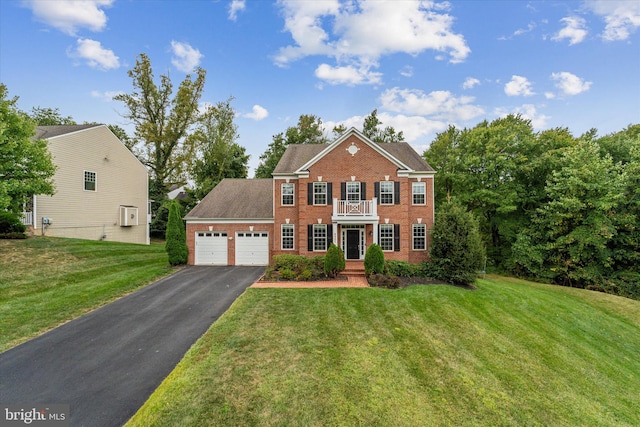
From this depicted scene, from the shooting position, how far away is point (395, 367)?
6621 mm

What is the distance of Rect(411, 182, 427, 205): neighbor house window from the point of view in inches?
665

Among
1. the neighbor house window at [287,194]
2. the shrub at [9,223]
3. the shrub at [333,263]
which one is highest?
the neighbor house window at [287,194]

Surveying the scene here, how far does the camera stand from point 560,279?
19.4m

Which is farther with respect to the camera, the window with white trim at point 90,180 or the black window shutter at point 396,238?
the window with white trim at point 90,180

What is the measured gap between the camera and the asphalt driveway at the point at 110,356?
5230mm

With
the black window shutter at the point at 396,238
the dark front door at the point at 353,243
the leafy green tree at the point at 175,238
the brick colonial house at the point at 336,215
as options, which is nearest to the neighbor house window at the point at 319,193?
the brick colonial house at the point at 336,215

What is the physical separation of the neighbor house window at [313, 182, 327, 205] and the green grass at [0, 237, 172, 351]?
31.1 ft

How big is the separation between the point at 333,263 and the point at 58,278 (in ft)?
41.9

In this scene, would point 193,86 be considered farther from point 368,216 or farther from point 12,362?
point 12,362

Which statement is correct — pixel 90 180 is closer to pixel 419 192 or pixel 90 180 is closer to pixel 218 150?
pixel 218 150

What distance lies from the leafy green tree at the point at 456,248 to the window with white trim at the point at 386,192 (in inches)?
120

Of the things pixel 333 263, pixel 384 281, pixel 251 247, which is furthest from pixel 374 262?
pixel 251 247

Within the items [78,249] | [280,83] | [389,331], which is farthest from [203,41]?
[389,331]

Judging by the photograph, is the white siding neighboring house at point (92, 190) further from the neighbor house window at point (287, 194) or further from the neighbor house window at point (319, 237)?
the neighbor house window at point (319, 237)
